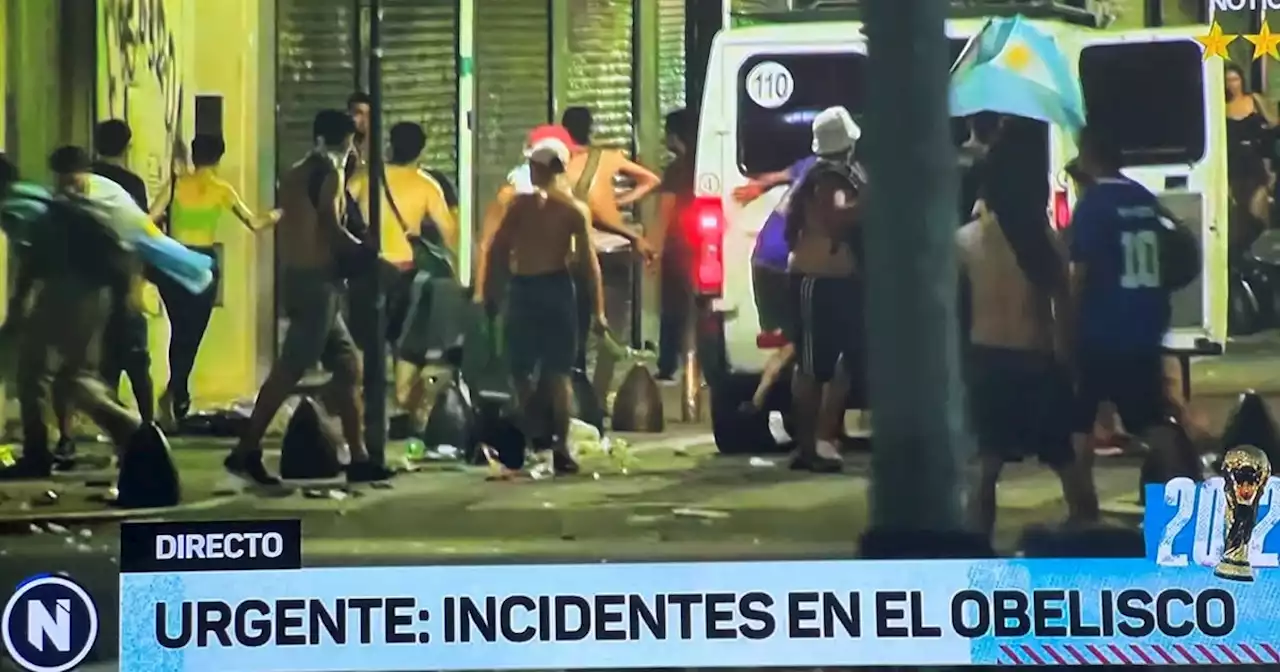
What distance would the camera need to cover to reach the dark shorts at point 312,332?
3.28 m

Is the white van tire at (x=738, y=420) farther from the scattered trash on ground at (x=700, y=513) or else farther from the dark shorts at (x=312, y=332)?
the dark shorts at (x=312, y=332)

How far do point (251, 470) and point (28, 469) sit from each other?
52 cm

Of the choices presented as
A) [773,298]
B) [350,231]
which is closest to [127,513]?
[350,231]

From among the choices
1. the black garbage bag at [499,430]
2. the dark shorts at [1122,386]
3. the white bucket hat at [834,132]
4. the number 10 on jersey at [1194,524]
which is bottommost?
the number 10 on jersey at [1194,524]

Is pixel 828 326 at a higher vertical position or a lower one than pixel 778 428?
higher

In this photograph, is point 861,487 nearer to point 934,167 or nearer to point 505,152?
point 934,167

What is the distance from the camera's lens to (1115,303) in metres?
3.27

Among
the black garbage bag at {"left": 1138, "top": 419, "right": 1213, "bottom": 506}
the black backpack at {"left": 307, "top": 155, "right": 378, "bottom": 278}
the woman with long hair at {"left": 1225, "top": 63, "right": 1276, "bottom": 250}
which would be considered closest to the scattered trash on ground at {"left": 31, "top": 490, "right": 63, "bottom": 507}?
the black backpack at {"left": 307, "top": 155, "right": 378, "bottom": 278}

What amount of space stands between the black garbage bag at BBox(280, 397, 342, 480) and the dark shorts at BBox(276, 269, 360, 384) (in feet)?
0.31

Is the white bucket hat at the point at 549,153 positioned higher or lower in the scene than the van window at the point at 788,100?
lower

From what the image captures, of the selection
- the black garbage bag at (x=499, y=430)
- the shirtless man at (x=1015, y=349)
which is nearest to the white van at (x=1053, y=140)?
the shirtless man at (x=1015, y=349)

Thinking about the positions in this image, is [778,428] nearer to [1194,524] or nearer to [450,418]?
[450,418]

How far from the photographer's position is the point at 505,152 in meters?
3.30

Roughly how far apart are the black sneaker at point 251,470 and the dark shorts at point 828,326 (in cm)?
121
